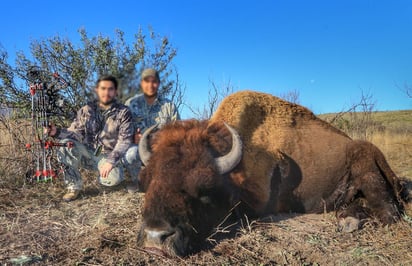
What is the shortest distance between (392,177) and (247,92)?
2480mm

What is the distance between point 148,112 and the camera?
24.3 feet

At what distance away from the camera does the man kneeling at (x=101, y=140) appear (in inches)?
249

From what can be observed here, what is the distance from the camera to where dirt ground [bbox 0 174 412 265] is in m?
3.58

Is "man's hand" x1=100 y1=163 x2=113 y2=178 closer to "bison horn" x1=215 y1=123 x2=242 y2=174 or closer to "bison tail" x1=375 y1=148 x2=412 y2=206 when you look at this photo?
"bison horn" x1=215 y1=123 x2=242 y2=174

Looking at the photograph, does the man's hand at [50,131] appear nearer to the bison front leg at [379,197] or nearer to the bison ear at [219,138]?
the bison ear at [219,138]

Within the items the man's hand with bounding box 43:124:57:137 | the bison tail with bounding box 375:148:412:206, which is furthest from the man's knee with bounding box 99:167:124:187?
the bison tail with bounding box 375:148:412:206

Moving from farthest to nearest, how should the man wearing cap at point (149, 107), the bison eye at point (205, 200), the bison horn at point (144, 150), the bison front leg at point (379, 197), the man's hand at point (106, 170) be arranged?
the man wearing cap at point (149, 107) < the man's hand at point (106, 170) < the bison front leg at point (379, 197) < the bison horn at point (144, 150) < the bison eye at point (205, 200)

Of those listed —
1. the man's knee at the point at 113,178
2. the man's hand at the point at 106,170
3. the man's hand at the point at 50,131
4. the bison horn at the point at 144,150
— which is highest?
the man's hand at the point at 50,131

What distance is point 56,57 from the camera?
31.0 ft

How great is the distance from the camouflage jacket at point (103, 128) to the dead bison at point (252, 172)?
6.17ft

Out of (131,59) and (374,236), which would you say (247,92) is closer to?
(374,236)

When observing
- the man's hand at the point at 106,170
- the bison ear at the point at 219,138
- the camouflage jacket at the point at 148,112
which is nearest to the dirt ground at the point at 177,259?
the man's hand at the point at 106,170

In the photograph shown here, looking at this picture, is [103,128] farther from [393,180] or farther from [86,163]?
[393,180]

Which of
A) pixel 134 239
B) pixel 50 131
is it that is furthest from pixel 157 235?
pixel 50 131
